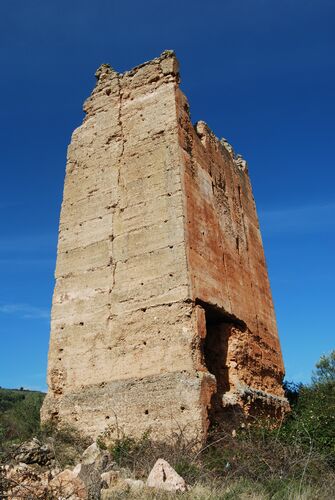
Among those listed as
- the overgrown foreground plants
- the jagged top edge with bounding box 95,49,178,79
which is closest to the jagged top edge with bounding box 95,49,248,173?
the jagged top edge with bounding box 95,49,178,79

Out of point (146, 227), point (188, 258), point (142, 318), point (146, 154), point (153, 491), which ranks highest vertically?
point (146, 154)

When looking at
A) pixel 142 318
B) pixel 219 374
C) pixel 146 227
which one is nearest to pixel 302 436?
pixel 219 374

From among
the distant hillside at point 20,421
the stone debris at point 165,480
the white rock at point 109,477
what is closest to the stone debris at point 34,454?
the distant hillside at point 20,421

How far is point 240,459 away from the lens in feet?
18.9

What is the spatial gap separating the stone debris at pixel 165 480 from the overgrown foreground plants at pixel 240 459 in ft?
0.54

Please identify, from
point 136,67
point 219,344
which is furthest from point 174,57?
point 219,344

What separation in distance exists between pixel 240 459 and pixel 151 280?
113 inches

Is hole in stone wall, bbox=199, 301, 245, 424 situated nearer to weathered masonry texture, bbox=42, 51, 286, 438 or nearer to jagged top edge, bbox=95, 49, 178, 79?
weathered masonry texture, bbox=42, 51, 286, 438

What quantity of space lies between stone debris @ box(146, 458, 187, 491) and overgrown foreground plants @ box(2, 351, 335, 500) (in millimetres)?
164

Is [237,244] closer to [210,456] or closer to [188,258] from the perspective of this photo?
[188,258]

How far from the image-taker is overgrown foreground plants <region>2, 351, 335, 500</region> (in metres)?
4.55

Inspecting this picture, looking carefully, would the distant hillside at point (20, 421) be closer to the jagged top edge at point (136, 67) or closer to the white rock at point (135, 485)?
the white rock at point (135, 485)

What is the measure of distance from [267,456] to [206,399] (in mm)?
1091

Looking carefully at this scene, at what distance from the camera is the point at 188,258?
7.26 meters
